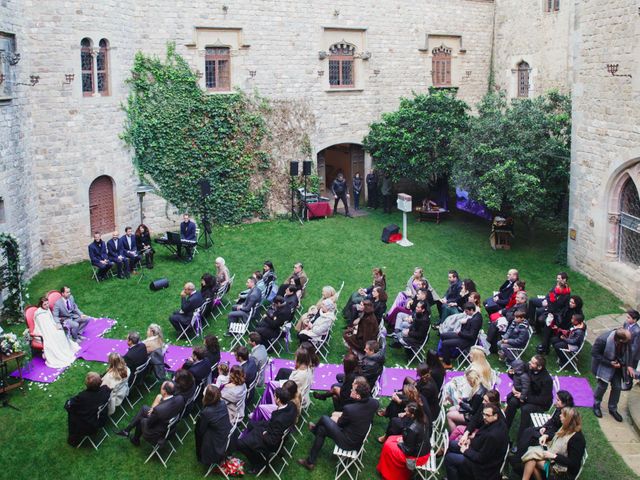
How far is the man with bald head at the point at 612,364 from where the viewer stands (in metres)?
11.1

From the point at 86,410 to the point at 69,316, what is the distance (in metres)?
4.35

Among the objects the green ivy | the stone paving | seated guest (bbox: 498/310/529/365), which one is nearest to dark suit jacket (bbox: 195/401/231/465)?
seated guest (bbox: 498/310/529/365)

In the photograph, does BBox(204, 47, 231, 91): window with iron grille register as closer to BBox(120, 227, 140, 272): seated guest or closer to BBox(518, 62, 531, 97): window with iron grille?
BBox(120, 227, 140, 272): seated guest

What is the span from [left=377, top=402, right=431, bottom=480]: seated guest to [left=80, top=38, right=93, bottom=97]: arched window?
13.4m

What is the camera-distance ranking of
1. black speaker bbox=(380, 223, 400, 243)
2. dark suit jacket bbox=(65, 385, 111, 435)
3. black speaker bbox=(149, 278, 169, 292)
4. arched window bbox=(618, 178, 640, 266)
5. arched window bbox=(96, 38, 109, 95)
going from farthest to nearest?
black speaker bbox=(380, 223, 400, 243) < arched window bbox=(96, 38, 109, 95) < black speaker bbox=(149, 278, 169, 292) < arched window bbox=(618, 178, 640, 266) < dark suit jacket bbox=(65, 385, 111, 435)

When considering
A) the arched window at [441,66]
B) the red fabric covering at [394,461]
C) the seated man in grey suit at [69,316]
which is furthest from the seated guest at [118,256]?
the arched window at [441,66]

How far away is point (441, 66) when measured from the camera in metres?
25.9

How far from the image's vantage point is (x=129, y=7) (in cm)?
1981

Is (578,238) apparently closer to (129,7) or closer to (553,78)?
(553,78)

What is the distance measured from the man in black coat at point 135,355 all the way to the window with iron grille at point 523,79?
59.2 ft

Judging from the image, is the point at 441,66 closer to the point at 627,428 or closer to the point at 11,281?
the point at 11,281

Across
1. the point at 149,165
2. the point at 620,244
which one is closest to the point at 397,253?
the point at 620,244

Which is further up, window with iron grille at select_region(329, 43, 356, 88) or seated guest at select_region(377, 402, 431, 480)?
window with iron grille at select_region(329, 43, 356, 88)

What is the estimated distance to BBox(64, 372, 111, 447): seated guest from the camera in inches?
406
